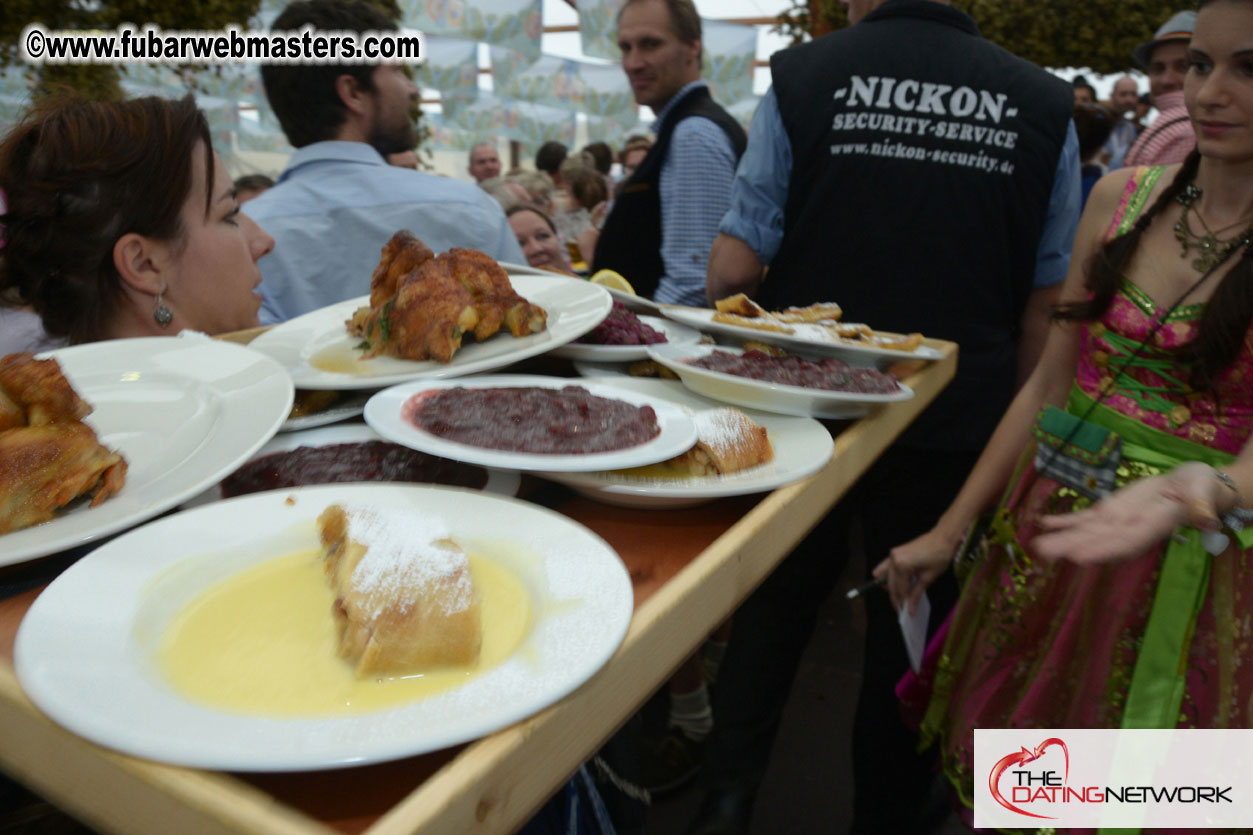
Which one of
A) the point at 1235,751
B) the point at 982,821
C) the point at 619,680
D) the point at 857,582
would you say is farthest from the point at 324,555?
the point at 857,582

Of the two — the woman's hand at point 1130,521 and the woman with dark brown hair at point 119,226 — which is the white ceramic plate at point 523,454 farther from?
the woman with dark brown hair at point 119,226

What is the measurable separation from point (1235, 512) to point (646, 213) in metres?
2.14

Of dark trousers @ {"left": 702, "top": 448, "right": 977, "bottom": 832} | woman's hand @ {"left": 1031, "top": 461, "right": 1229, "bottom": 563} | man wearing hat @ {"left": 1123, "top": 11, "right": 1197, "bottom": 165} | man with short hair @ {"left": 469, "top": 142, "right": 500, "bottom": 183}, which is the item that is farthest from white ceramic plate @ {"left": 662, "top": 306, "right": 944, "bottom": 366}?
man with short hair @ {"left": 469, "top": 142, "right": 500, "bottom": 183}

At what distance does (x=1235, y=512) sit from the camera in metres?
1.31

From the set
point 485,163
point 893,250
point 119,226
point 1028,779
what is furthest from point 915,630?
point 485,163

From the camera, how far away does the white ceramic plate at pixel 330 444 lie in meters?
0.99

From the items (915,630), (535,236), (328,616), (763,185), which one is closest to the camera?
(328,616)

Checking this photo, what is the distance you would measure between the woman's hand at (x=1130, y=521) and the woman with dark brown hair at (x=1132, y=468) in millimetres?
124

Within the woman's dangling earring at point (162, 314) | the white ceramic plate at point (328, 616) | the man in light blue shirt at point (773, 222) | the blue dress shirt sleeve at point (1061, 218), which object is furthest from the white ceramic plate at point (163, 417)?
the blue dress shirt sleeve at point (1061, 218)

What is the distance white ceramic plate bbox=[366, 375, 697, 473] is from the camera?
0.92 meters

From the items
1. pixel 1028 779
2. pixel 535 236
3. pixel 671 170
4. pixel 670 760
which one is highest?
pixel 671 170

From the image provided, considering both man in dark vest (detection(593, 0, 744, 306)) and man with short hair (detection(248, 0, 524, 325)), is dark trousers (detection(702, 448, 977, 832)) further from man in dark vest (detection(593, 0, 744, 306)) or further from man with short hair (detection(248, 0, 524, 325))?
man with short hair (detection(248, 0, 524, 325))

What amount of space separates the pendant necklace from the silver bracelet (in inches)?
18.6

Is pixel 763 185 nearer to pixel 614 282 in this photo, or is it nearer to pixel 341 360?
pixel 614 282
